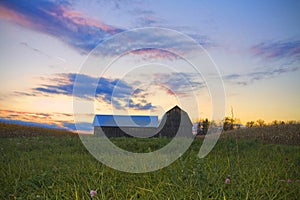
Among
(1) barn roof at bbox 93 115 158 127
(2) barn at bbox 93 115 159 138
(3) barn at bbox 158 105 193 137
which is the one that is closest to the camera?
(1) barn roof at bbox 93 115 158 127

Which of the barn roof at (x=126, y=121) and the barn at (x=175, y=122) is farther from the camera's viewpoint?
the barn at (x=175, y=122)

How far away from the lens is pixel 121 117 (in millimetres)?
25375

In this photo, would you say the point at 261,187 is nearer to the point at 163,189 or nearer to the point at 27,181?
the point at 163,189

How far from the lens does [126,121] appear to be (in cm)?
2477

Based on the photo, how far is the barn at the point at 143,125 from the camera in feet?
79.9

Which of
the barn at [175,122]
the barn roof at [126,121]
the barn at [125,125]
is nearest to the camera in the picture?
the barn roof at [126,121]

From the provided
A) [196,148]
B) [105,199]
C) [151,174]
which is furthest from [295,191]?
[196,148]

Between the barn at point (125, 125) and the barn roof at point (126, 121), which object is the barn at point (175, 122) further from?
the barn roof at point (126, 121)

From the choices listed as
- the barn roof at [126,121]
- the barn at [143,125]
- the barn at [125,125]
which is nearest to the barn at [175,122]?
the barn at [143,125]

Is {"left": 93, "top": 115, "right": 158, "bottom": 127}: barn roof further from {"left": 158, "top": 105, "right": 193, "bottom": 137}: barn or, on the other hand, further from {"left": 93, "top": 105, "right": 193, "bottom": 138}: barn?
{"left": 158, "top": 105, "right": 193, "bottom": 137}: barn

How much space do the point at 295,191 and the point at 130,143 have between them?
319 inches

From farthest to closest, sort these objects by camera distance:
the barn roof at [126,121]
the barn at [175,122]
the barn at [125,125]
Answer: the barn at [175,122], the barn at [125,125], the barn roof at [126,121]

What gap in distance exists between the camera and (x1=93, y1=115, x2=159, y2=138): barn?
2429 cm

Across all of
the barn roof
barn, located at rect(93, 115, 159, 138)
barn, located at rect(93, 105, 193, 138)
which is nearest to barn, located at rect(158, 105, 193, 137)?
barn, located at rect(93, 105, 193, 138)
